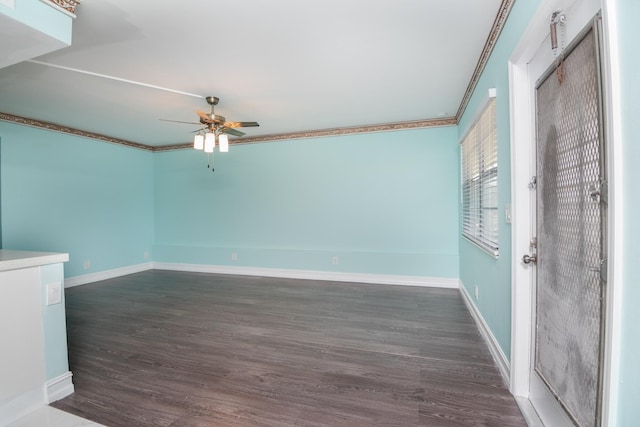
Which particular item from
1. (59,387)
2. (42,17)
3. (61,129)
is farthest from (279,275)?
(42,17)

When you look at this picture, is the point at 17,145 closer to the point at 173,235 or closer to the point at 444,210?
the point at 173,235

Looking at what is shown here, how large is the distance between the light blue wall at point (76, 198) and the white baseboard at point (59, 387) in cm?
310

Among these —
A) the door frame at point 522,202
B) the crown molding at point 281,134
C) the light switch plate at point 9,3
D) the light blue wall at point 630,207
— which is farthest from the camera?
the crown molding at point 281,134

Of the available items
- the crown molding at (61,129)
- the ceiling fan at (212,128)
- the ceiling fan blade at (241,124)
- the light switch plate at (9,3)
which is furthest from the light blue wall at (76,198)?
the light switch plate at (9,3)

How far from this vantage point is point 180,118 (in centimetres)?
423

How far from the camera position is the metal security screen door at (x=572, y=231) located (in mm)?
1059

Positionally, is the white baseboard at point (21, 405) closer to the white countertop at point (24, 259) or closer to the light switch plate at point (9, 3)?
the white countertop at point (24, 259)

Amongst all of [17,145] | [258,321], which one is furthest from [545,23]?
[17,145]

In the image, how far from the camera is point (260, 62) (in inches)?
103

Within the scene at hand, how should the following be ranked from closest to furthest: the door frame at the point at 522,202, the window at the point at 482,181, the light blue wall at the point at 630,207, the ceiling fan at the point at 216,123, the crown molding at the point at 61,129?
1. the light blue wall at the point at 630,207
2. the door frame at the point at 522,202
3. the window at the point at 482,181
4. the ceiling fan at the point at 216,123
5. the crown molding at the point at 61,129

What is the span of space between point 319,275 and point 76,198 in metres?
3.99

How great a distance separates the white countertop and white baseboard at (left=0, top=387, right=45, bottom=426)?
0.73 metres

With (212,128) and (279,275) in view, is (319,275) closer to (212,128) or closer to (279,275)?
(279,275)

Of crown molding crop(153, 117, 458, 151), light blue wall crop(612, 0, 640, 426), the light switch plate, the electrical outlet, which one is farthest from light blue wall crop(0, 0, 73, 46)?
crown molding crop(153, 117, 458, 151)
